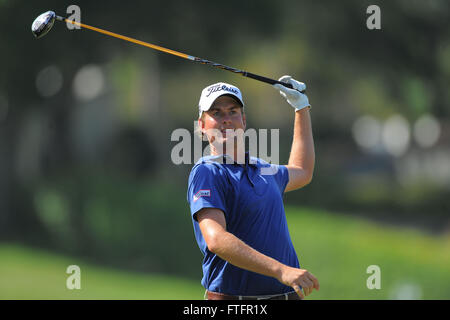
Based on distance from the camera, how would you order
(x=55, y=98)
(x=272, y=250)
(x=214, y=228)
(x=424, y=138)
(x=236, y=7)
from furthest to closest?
(x=424, y=138) < (x=55, y=98) < (x=236, y=7) < (x=272, y=250) < (x=214, y=228)

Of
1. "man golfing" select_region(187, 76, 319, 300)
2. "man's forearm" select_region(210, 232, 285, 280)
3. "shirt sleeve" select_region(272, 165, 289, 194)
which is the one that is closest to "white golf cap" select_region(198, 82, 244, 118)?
"man golfing" select_region(187, 76, 319, 300)

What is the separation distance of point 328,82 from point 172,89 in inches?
187

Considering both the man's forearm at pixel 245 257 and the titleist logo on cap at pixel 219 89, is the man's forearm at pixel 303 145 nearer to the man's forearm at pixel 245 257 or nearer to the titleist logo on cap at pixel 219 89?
the titleist logo on cap at pixel 219 89

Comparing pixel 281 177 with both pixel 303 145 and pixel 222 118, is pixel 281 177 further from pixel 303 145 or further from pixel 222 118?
pixel 222 118

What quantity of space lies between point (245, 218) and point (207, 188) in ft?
1.09

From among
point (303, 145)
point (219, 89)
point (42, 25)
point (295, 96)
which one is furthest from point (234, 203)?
point (42, 25)

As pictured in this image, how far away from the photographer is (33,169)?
1880 centimetres

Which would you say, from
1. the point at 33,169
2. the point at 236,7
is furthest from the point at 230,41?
the point at 33,169

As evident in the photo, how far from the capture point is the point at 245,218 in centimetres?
402

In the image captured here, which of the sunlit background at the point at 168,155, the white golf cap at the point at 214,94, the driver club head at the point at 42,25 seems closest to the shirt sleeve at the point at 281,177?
the white golf cap at the point at 214,94

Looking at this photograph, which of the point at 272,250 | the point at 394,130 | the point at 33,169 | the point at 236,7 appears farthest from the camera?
the point at 394,130

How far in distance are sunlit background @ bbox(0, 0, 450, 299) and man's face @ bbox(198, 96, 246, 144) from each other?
8511 millimetres

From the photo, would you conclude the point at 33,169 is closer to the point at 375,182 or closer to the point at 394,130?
the point at 375,182

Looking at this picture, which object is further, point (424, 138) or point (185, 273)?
point (424, 138)
